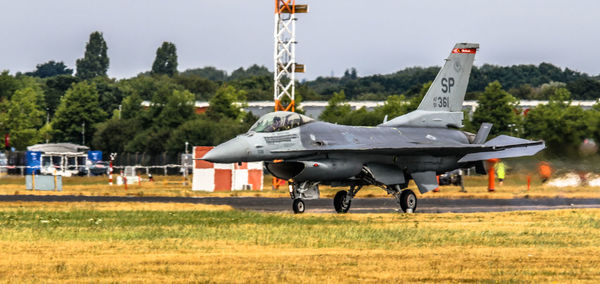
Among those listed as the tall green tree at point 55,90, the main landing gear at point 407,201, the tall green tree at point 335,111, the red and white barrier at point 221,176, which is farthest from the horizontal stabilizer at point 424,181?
the tall green tree at point 55,90

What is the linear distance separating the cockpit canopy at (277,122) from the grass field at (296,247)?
8.17 ft

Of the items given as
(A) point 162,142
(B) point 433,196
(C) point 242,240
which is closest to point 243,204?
(B) point 433,196

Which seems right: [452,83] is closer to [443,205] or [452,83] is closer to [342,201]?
[443,205]

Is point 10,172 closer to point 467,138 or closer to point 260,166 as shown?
point 260,166

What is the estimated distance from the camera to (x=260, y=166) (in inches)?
1839

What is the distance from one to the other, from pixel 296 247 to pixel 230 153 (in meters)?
8.64

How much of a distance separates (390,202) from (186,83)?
14260 centimetres

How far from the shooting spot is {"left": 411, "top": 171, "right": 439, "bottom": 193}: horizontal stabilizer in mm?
27547

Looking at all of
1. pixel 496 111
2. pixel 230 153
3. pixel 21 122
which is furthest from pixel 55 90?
pixel 230 153

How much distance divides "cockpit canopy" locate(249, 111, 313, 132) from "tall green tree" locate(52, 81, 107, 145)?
88.0m

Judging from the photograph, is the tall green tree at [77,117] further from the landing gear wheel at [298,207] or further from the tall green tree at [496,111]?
the landing gear wheel at [298,207]

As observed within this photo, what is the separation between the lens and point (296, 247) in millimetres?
15711

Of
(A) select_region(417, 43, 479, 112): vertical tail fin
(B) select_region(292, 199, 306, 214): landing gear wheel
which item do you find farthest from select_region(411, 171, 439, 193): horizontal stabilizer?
(B) select_region(292, 199, 306, 214): landing gear wheel

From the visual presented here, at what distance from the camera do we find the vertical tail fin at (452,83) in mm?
29828
